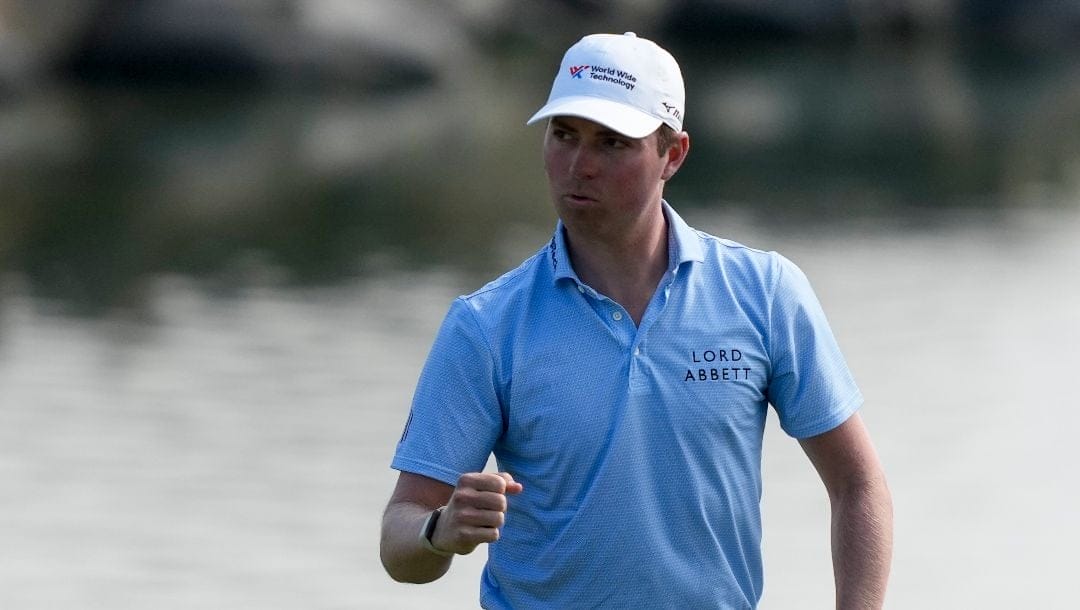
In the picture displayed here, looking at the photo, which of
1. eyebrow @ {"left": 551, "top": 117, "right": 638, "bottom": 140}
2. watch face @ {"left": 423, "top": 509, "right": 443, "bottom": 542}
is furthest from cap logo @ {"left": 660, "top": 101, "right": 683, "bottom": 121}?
watch face @ {"left": 423, "top": 509, "right": 443, "bottom": 542}

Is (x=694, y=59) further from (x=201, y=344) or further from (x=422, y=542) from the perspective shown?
(x=422, y=542)

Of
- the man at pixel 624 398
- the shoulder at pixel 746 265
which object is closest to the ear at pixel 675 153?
the man at pixel 624 398

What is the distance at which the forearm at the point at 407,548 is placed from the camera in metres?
3.71

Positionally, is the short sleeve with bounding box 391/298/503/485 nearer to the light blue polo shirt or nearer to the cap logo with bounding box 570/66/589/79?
the light blue polo shirt

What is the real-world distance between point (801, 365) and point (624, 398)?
387 mm

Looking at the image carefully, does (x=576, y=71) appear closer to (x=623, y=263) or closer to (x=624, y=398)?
(x=623, y=263)

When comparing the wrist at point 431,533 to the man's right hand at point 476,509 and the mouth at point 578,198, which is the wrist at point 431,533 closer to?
the man's right hand at point 476,509

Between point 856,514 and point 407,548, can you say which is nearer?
point 407,548

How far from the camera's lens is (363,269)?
1642cm

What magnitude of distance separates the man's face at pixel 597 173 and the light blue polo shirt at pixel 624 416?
0.33ft

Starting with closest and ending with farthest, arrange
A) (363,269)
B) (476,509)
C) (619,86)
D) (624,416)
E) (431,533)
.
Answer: (476,509) < (431,533) < (624,416) < (619,86) < (363,269)

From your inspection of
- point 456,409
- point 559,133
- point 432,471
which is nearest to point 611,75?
point 559,133

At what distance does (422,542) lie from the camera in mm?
3654

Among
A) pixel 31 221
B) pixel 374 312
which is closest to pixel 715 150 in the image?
pixel 31 221
